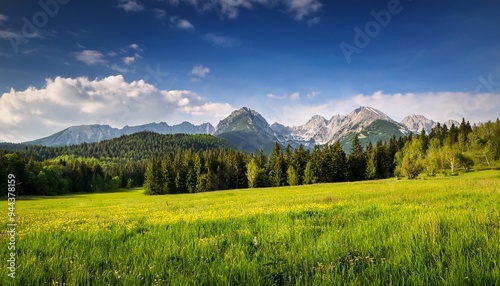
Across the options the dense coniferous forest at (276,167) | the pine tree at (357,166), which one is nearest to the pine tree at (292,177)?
the dense coniferous forest at (276,167)

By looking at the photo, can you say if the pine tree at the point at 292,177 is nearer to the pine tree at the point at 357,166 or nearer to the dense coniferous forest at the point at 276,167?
the dense coniferous forest at the point at 276,167

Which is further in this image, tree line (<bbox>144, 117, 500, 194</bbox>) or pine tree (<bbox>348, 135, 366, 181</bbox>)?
pine tree (<bbox>348, 135, 366, 181</bbox>)

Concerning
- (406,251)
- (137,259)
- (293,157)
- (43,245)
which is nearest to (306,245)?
(406,251)

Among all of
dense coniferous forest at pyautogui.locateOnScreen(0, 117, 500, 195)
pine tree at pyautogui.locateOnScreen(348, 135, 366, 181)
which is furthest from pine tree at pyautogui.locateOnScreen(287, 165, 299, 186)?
pine tree at pyautogui.locateOnScreen(348, 135, 366, 181)

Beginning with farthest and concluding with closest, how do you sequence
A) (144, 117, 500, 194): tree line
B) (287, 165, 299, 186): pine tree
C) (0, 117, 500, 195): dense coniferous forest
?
(287, 165, 299, 186): pine tree, (144, 117, 500, 194): tree line, (0, 117, 500, 195): dense coniferous forest

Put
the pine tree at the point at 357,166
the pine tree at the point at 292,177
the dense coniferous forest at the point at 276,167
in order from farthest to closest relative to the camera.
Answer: the pine tree at the point at 357,166 < the pine tree at the point at 292,177 < the dense coniferous forest at the point at 276,167

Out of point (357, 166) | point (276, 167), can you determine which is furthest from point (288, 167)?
point (357, 166)

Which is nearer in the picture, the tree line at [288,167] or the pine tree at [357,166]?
the tree line at [288,167]

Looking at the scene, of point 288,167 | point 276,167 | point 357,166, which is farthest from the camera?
point 357,166

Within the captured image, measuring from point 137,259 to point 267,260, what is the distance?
2623 millimetres

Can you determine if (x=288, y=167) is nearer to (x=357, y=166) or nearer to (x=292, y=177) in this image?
(x=292, y=177)

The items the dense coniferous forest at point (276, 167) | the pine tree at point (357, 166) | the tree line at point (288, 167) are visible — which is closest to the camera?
the dense coniferous forest at point (276, 167)

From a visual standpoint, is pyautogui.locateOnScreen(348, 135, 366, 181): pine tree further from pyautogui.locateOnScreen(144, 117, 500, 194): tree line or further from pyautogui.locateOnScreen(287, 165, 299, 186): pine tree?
pyautogui.locateOnScreen(287, 165, 299, 186): pine tree

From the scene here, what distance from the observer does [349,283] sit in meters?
3.71
